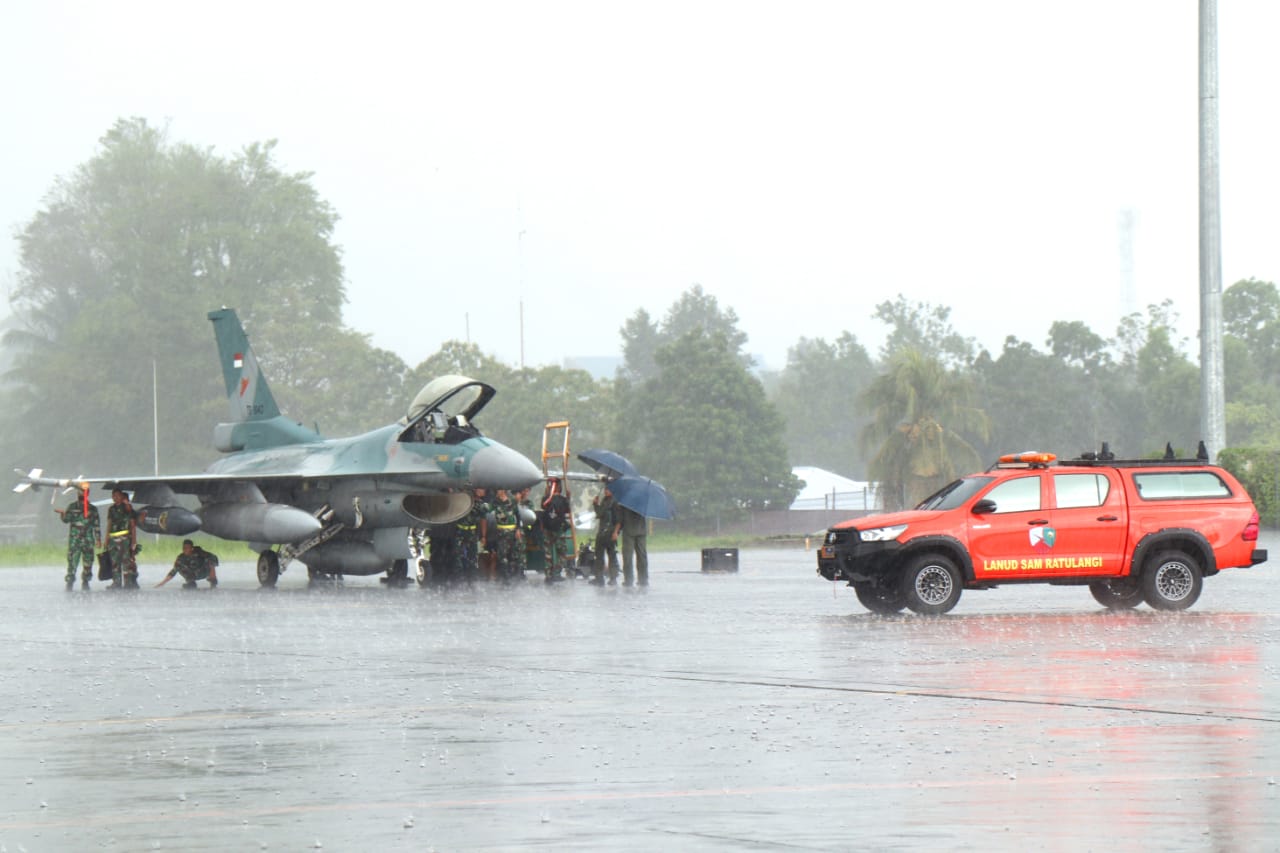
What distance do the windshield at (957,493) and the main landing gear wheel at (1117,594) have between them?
5.87 ft

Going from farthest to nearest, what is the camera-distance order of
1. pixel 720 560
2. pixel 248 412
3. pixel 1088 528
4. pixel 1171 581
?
pixel 248 412 < pixel 720 560 < pixel 1171 581 < pixel 1088 528

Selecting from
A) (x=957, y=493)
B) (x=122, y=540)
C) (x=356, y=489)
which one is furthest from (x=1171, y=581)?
(x=122, y=540)

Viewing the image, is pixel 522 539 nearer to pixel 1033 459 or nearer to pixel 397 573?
pixel 397 573

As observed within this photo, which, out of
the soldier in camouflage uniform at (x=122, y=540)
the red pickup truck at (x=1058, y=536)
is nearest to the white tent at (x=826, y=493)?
the soldier in camouflage uniform at (x=122, y=540)

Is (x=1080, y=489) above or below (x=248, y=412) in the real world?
below

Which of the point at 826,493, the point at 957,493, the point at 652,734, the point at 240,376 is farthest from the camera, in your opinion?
the point at 826,493

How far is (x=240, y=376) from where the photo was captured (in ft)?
121

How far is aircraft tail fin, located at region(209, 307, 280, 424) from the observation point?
36500 mm

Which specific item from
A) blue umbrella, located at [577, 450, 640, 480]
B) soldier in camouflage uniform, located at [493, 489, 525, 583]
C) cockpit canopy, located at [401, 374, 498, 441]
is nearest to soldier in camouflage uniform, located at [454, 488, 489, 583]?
soldier in camouflage uniform, located at [493, 489, 525, 583]

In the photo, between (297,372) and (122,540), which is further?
(297,372)

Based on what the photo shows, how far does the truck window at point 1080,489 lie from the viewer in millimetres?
21109

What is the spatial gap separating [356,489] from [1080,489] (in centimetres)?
1431

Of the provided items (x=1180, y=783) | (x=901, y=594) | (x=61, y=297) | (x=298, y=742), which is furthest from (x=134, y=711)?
(x=61, y=297)

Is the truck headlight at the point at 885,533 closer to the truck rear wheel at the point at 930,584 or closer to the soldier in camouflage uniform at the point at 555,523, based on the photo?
the truck rear wheel at the point at 930,584
